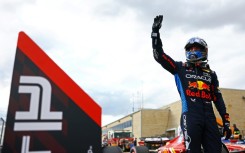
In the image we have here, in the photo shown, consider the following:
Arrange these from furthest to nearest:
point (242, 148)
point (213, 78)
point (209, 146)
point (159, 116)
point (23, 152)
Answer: point (159, 116) → point (242, 148) → point (213, 78) → point (209, 146) → point (23, 152)

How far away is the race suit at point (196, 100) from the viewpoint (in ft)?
10.6

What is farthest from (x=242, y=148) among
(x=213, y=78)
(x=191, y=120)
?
(x=191, y=120)

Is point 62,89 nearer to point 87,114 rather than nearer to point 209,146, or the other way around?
point 87,114

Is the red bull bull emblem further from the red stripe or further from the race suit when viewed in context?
the red stripe

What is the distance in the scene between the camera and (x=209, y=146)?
3217 millimetres

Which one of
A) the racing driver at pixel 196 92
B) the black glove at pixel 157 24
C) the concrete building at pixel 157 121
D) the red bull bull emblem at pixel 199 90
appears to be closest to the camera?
the black glove at pixel 157 24

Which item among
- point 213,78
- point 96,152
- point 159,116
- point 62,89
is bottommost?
point 96,152

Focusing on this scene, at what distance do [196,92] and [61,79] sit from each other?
2.36 m

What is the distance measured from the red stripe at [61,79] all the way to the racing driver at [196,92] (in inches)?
74.7

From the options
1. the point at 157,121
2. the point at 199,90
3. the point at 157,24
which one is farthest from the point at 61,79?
the point at 157,121

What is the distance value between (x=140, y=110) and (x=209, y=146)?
4209 cm

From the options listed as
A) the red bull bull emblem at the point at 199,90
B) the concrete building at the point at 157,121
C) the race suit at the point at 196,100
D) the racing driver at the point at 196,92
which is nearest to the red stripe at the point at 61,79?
the racing driver at the point at 196,92

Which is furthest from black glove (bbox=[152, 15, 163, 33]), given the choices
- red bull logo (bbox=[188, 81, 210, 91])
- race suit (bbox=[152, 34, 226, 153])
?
red bull logo (bbox=[188, 81, 210, 91])

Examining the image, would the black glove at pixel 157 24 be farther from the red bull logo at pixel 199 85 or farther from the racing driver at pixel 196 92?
the red bull logo at pixel 199 85
